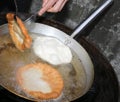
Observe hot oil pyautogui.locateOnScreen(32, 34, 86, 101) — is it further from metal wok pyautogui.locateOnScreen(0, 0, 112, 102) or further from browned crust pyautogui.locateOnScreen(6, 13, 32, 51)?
browned crust pyautogui.locateOnScreen(6, 13, 32, 51)

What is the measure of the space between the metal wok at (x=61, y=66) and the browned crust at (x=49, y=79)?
0.03m

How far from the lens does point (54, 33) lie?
5.91 feet

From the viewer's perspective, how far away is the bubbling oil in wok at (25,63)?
1.43 meters

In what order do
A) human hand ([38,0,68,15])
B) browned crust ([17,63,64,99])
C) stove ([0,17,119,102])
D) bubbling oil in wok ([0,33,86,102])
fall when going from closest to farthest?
browned crust ([17,63,64,99]) → bubbling oil in wok ([0,33,86,102]) → stove ([0,17,119,102]) → human hand ([38,0,68,15])

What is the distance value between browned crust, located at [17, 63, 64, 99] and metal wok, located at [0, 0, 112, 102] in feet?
0.10

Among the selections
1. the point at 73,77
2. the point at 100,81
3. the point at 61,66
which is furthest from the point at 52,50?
the point at 100,81

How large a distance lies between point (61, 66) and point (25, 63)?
0.79 ft

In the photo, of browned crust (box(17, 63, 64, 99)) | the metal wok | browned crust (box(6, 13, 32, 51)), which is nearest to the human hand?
the metal wok

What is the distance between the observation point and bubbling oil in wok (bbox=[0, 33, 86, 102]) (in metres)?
1.43

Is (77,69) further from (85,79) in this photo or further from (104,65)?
(104,65)

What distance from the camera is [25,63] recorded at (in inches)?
62.0

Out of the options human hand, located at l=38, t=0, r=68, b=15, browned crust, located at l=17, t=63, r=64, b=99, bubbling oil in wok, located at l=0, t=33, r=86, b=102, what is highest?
human hand, located at l=38, t=0, r=68, b=15

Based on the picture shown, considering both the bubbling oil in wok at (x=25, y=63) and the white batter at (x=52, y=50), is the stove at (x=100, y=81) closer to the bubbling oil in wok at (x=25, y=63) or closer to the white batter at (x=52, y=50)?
the bubbling oil in wok at (x=25, y=63)

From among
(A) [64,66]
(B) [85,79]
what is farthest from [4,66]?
(B) [85,79]
